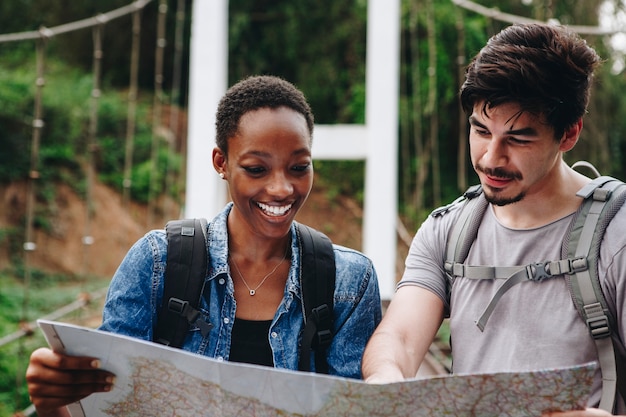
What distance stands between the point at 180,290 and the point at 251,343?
0.13 m

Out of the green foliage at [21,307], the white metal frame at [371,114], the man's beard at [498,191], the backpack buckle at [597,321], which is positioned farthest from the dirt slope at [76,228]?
the backpack buckle at [597,321]

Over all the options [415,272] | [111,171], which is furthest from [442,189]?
[415,272]

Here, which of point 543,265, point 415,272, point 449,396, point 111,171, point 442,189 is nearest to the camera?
point 449,396

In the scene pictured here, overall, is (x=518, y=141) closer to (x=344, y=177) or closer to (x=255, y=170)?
(x=255, y=170)

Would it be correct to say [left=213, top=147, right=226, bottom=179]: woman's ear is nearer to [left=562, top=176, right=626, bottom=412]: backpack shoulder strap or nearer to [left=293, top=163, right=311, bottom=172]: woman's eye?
[left=293, top=163, right=311, bottom=172]: woman's eye

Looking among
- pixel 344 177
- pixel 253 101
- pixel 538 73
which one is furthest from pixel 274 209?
pixel 344 177

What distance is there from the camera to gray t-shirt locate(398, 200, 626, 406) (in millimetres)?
937

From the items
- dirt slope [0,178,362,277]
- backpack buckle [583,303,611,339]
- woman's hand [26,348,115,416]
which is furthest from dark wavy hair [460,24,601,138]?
dirt slope [0,178,362,277]

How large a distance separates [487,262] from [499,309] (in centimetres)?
7

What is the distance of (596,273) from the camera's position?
93 centimetres

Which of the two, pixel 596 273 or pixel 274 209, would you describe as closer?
pixel 596 273

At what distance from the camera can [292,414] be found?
2.70ft

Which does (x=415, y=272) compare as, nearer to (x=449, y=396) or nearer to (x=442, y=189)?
(x=449, y=396)

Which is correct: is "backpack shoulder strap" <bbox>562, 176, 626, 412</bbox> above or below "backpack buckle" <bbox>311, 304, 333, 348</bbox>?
above
